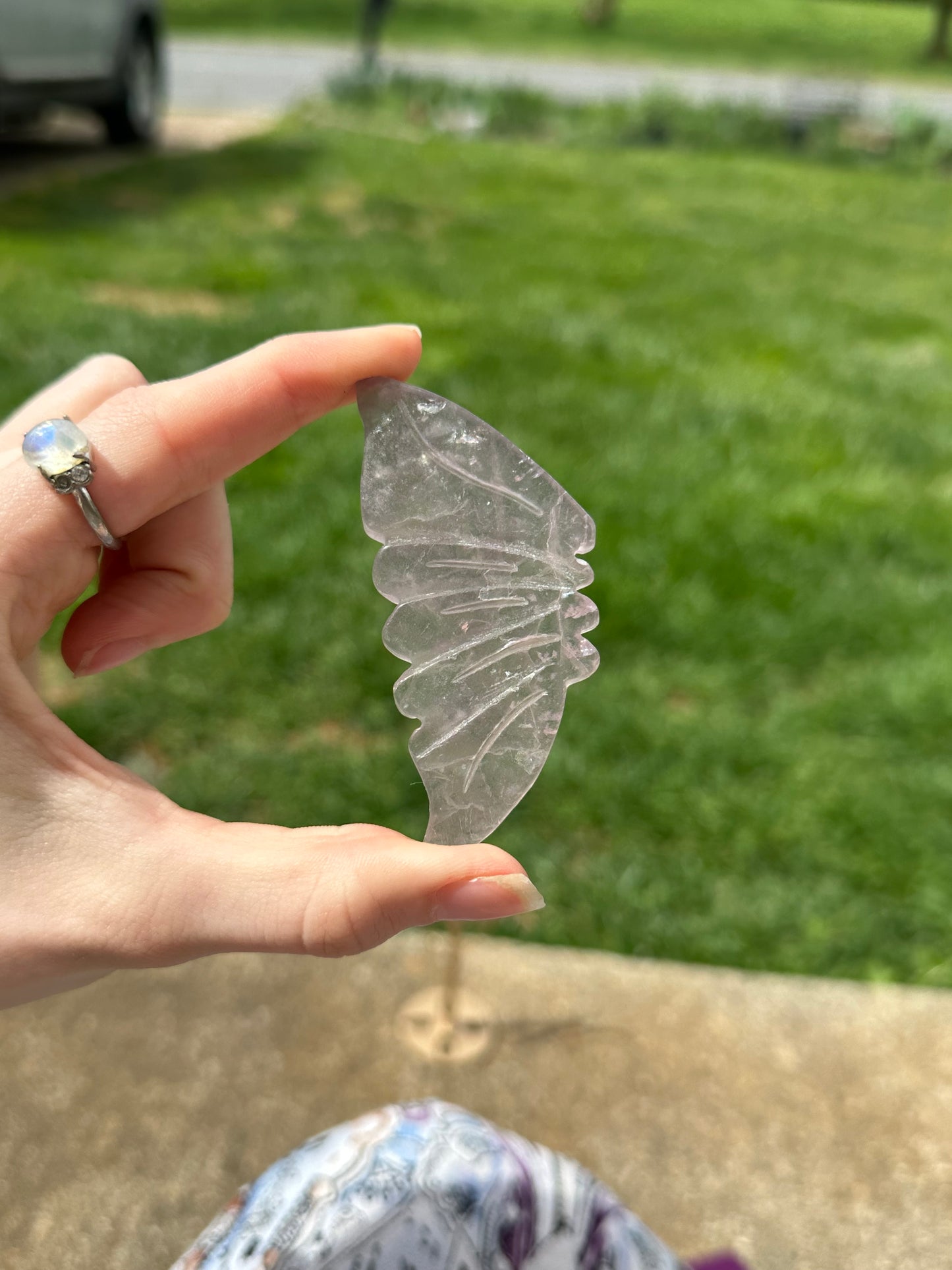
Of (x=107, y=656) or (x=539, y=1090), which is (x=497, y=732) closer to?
(x=107, y=656)

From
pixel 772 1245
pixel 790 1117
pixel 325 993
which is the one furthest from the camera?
pixel 325 993

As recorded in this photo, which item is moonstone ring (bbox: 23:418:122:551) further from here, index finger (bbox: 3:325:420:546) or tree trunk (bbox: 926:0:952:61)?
tree trunk (bbox: 926:0:952:61)

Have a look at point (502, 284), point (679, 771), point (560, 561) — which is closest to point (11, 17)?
point (502, 284)

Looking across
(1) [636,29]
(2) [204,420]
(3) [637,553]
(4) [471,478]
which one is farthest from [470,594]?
(1) [636,29]

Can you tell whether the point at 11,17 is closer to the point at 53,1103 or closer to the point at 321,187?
the point at 321,187

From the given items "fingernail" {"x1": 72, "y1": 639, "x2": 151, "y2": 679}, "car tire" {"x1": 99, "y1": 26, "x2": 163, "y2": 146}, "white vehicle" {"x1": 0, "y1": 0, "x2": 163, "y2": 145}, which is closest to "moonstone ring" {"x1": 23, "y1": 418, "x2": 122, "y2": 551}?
"fingernail" {"x1": 72, "y1": 639, "x2": 151, "y2": 679}

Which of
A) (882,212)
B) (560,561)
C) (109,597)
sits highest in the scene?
(560,561)
